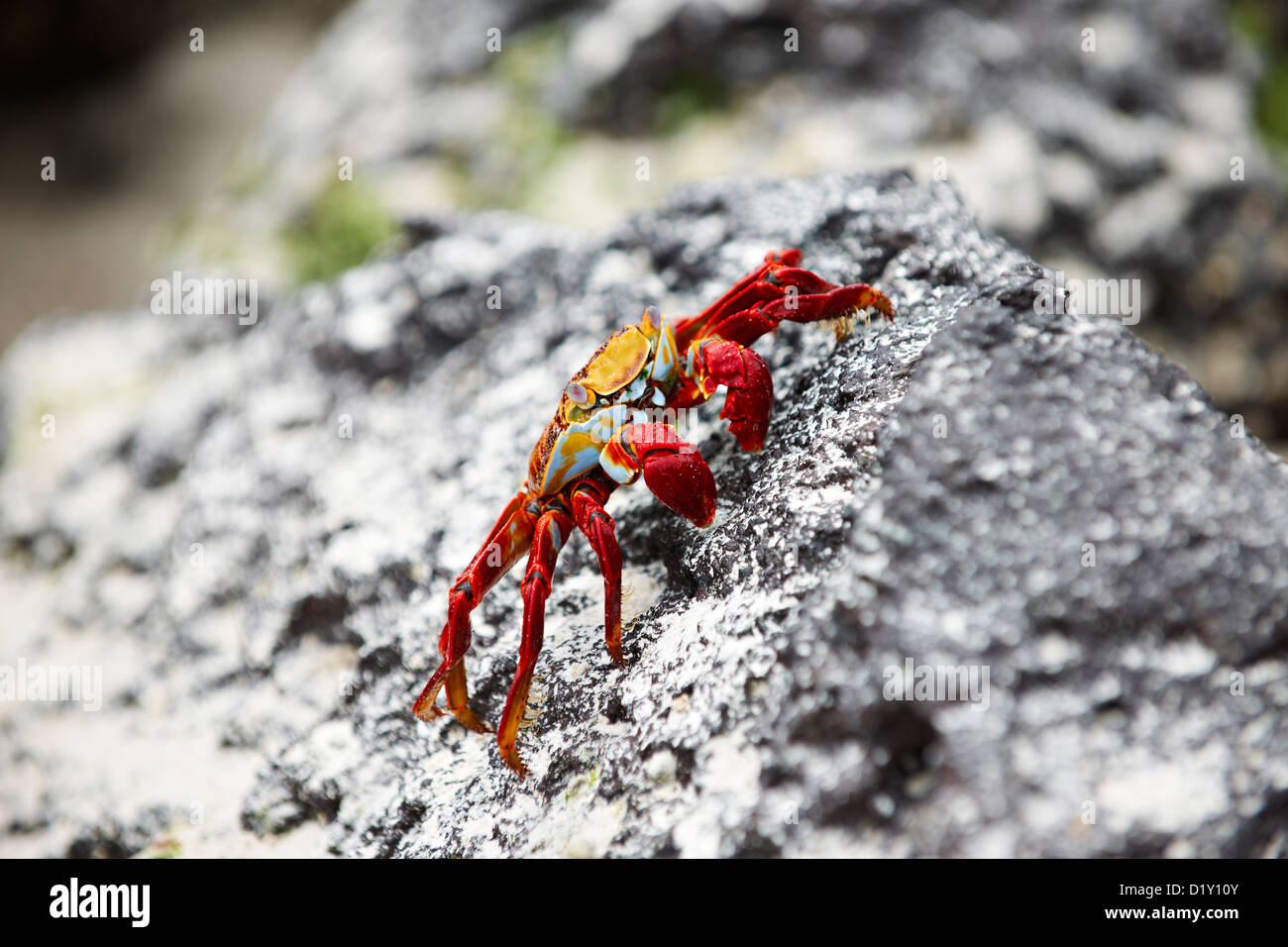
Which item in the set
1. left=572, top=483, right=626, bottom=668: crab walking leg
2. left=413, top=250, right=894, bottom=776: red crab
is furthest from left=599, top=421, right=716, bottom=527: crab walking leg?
left=572, top=483, right=626, bottom=668: crab walking leg

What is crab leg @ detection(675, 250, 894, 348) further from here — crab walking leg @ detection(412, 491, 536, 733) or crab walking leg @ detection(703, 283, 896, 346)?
crab walking leg @ detection(412, 491, 536, 733)

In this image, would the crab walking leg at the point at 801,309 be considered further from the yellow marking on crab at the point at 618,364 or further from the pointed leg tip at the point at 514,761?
the pointed leg tip at the point at 514,761

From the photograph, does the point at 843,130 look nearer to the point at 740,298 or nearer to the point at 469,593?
the point at 740,298

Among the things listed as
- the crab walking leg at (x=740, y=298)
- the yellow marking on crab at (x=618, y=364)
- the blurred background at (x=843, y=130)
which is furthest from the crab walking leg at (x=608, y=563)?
the blurred background at (x=843, y=130)

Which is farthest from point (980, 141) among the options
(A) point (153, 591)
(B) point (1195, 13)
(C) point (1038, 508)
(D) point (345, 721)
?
(A) point (153, 591)

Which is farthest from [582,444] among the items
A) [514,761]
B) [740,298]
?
[514,761]

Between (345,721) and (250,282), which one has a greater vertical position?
(250,282)

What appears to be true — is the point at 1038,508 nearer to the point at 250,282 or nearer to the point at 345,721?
the point at 345,721
